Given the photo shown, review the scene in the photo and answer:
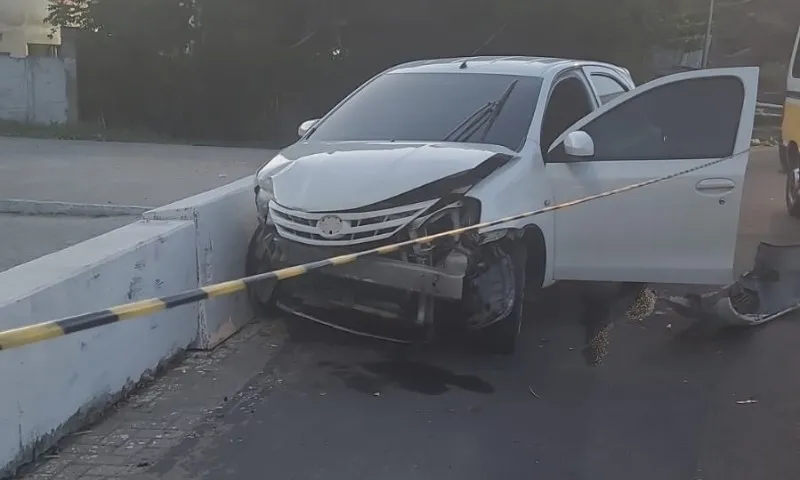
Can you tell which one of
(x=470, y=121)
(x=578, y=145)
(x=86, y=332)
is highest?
(x=470, y=121)

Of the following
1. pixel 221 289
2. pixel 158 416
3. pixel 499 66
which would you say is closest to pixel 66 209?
pixel 499 66

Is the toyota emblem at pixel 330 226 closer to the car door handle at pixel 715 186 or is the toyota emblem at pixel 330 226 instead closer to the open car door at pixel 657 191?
the open car door at pixel 657 191

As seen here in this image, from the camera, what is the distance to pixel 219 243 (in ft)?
19.9

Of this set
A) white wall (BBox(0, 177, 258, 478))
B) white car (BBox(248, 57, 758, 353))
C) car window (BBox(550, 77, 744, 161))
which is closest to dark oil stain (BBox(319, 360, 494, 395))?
white car (BBox(248, 57, 758, 353))

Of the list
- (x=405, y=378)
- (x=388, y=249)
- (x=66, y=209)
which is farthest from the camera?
(x=66, y=209)

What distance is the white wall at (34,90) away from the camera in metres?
23.9

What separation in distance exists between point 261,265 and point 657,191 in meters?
2.56

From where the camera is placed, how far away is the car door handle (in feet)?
19.7

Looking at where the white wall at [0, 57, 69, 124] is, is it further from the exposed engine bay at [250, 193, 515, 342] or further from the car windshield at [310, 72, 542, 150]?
the exposed engine bay at [250, 193, 515, 342]

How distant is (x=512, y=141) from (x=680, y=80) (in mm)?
1229

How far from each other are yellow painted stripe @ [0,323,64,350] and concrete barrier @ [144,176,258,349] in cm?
266

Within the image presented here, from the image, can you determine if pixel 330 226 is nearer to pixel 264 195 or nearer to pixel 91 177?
pixel 264 195

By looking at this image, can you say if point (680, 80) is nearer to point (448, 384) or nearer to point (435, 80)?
point (435, 80)

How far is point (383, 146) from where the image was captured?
19.6 feet
